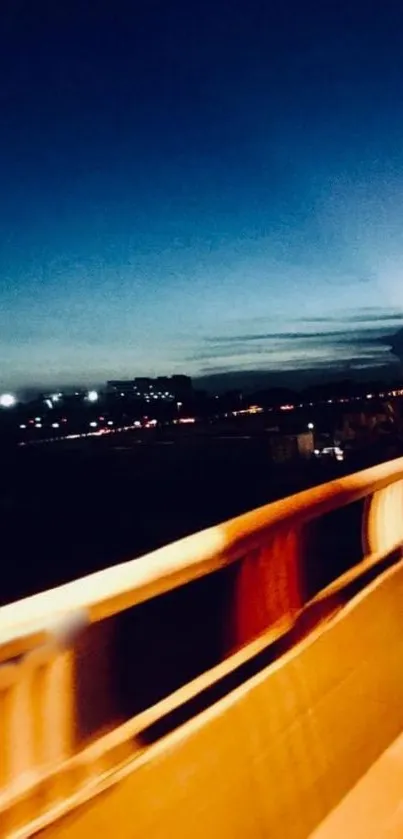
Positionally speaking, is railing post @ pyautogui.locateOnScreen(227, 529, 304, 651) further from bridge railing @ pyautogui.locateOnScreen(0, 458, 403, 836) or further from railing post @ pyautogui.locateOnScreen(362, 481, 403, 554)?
railing post @ pyautogui.locateOnScreen(362, 481, 403, 554)

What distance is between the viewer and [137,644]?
460 centimetres

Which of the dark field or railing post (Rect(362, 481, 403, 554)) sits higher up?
railing post (Rect(362, 481, 403, 554))

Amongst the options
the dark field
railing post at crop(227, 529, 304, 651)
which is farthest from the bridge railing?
the dark field

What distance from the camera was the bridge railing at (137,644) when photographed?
3.41 meters

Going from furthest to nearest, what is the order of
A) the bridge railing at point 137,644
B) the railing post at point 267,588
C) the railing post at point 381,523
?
1. the railing post at point 381,523
2. the railing post at point 267,588
3. the bridge railing at point 137,644

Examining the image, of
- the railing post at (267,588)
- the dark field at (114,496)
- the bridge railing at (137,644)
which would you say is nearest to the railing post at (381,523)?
the bridge railing at (137,644)

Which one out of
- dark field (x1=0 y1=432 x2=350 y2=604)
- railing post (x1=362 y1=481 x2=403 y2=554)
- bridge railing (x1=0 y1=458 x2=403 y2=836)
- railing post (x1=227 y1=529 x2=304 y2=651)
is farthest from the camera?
dark field (x1=0 y1=432 x2=350 y2=604)

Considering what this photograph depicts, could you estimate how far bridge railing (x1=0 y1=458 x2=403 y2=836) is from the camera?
3410 mm

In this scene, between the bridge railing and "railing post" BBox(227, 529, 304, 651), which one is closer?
the bridge railing

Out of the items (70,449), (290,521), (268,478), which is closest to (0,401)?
(70,449)

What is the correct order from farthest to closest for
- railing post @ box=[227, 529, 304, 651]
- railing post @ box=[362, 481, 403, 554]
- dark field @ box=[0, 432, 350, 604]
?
dark field @ box=[0, 432, 350, 604], railing post @ box=[362, 481, 403, 554], railing post @ box=[227, 529, 304, 651]

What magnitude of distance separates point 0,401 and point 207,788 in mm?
48279

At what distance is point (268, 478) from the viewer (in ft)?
144

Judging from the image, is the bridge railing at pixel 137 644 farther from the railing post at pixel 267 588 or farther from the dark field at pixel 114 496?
the dark field at pixel 114 496
